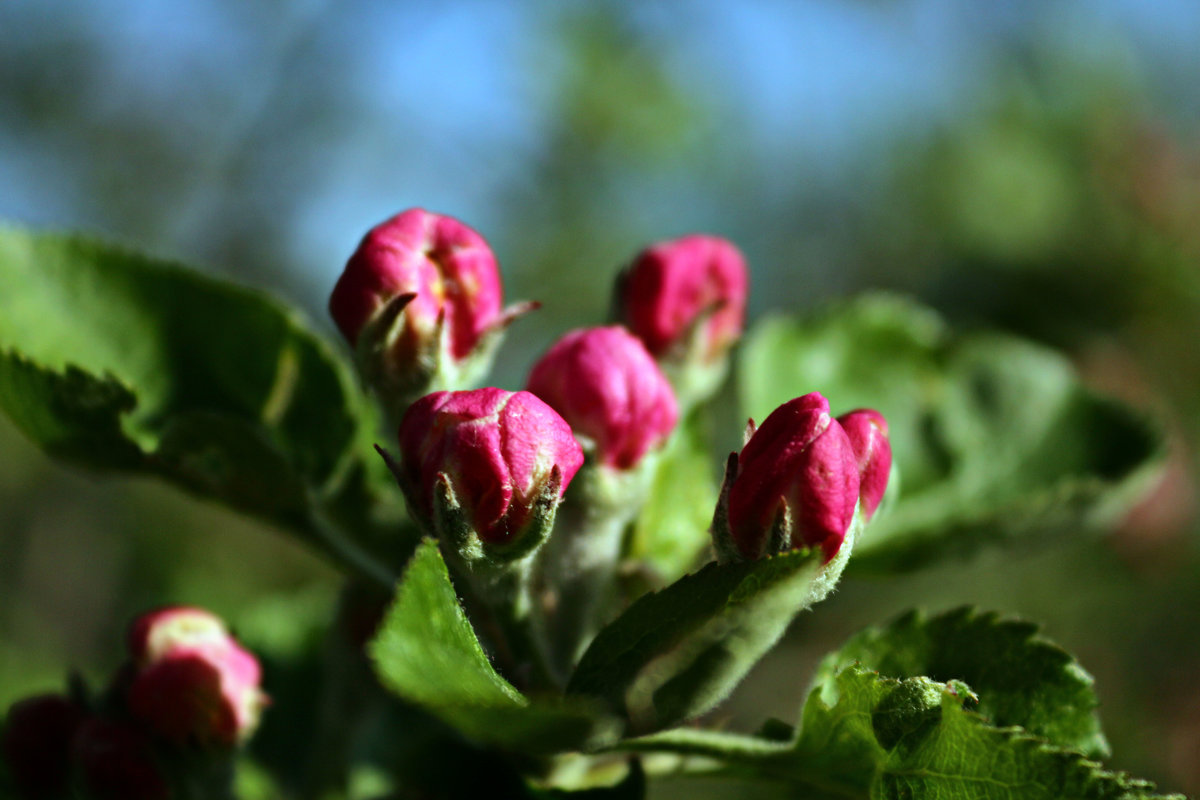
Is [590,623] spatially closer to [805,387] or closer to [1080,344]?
[805,387]

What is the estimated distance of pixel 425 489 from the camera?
2.60ft

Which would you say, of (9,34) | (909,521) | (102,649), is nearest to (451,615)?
(909,521)

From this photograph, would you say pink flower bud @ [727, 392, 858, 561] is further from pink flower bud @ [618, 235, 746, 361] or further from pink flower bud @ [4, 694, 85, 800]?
pink flower bud @ [4, 694, 85, 800]

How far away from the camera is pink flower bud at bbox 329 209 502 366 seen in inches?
35.6

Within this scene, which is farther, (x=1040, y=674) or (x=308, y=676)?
(x=308, y=676)

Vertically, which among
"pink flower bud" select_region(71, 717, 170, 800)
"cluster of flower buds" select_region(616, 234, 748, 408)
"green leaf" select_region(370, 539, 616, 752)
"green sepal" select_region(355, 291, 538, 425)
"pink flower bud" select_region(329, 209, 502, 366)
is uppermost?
"cluster of flower buds" select_region(616, 234, 748, 408)

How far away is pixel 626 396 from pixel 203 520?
4.32 m

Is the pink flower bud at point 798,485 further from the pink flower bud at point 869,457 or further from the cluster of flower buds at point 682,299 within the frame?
the cluster of flower buds at point 682,299

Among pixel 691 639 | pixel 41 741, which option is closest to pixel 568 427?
pixel 691 639

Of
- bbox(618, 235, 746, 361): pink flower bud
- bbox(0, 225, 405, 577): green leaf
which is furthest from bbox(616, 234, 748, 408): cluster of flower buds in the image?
bbox(0, 225, 405, 577): green leaf

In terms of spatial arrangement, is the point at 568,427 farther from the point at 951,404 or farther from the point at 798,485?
the point at 951,404

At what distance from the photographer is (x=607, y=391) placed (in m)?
0.92

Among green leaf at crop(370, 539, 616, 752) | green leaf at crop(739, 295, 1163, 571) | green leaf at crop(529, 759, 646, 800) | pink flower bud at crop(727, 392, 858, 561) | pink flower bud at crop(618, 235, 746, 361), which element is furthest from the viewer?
green leaf at crop(739, 295, 1163, 571)

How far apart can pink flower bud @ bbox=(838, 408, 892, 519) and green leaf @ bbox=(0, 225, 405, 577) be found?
488 millimetres
